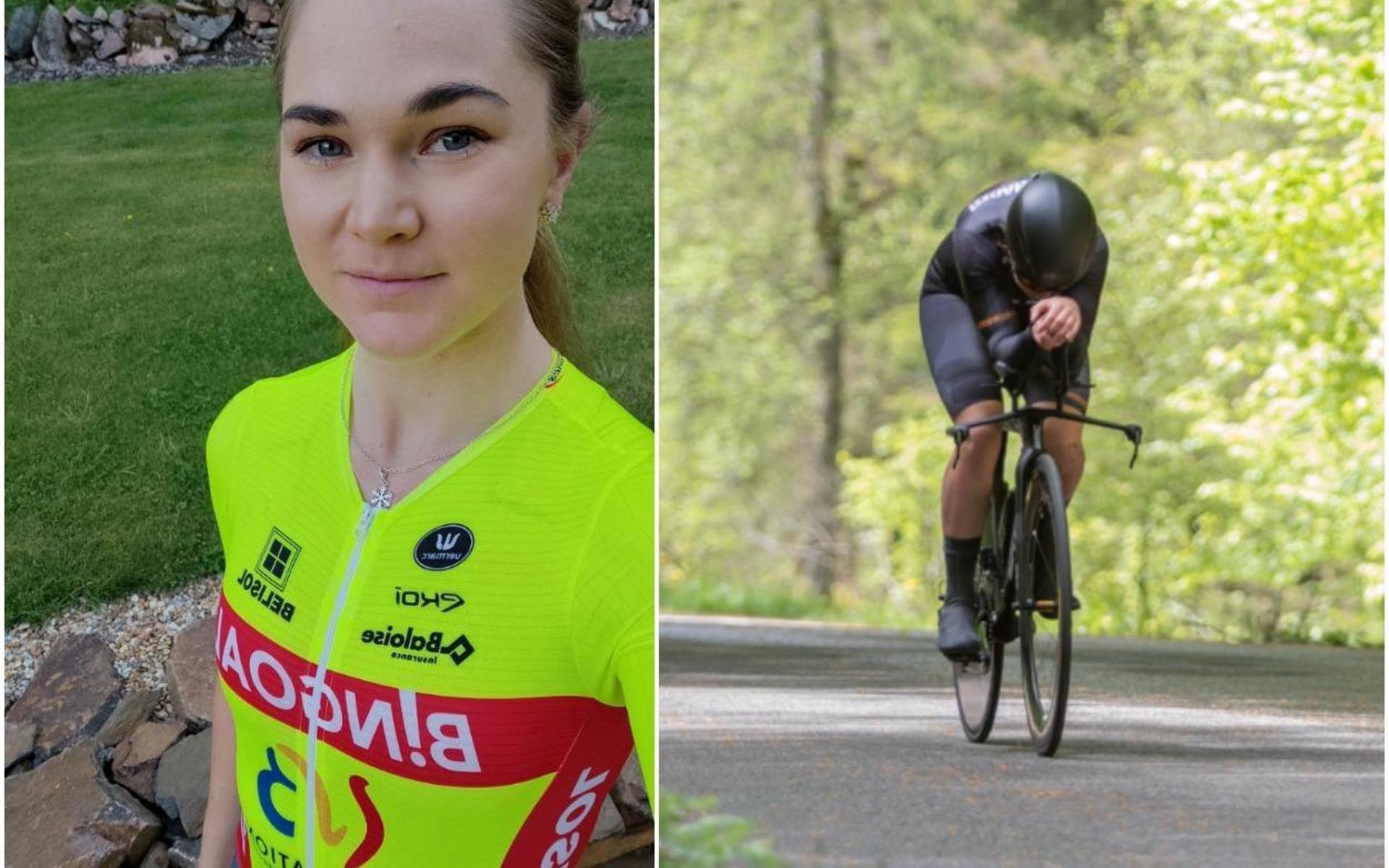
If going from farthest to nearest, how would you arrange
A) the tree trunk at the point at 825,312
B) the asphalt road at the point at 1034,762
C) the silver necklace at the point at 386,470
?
the tree trunk at the point at 825,312
the asphalt road at the point at 1034,762
the silver necklace at the point at 386,470

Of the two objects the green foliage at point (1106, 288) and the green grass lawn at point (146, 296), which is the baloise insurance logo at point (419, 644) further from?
the green foliage at point (1106, 288)

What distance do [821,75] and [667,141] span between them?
3.80ft

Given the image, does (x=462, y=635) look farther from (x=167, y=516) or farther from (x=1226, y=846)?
(x=1226, y=846)

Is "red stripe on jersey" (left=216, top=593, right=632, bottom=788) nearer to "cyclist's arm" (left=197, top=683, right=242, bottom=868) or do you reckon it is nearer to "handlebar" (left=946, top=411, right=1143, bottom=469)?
"cyclist's arm" (left=197, top=683, right=242, bottom=868)

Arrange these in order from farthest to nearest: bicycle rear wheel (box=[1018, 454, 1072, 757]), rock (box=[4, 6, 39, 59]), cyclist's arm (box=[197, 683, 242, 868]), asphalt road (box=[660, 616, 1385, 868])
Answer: bicycle rear wheel (box=[1018, 454, 1072, 757]) < asphalt road (box=[660, 616, 1385, 868]) < rock (box=[4, 6, 39, 59]) < cyclist's arm (box=[197, 683, 242, 868])

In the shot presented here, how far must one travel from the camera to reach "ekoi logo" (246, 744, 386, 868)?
1.88m

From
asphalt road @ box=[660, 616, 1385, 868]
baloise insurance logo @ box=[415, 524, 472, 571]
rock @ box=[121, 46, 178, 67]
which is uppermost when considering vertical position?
rock @ box=[121, 46, 178, 67]

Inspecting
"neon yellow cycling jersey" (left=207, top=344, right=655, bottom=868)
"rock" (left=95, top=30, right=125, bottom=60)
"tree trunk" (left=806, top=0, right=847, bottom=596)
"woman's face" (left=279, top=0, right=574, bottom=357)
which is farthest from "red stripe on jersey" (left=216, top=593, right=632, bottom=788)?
"tree trunk" (left=806, top=0, right=847, bottom=596)

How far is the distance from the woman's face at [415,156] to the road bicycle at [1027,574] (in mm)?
1627

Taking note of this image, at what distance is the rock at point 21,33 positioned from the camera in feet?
7.74

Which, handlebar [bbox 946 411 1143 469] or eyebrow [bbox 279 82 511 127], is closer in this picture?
eyebrow [bbox 279 82 511 127]

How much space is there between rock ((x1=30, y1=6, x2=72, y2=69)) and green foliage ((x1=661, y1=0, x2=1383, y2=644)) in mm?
5458

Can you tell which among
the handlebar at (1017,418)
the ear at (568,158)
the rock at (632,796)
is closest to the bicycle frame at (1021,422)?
the handlebar at (1017,418)

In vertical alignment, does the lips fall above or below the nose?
below
